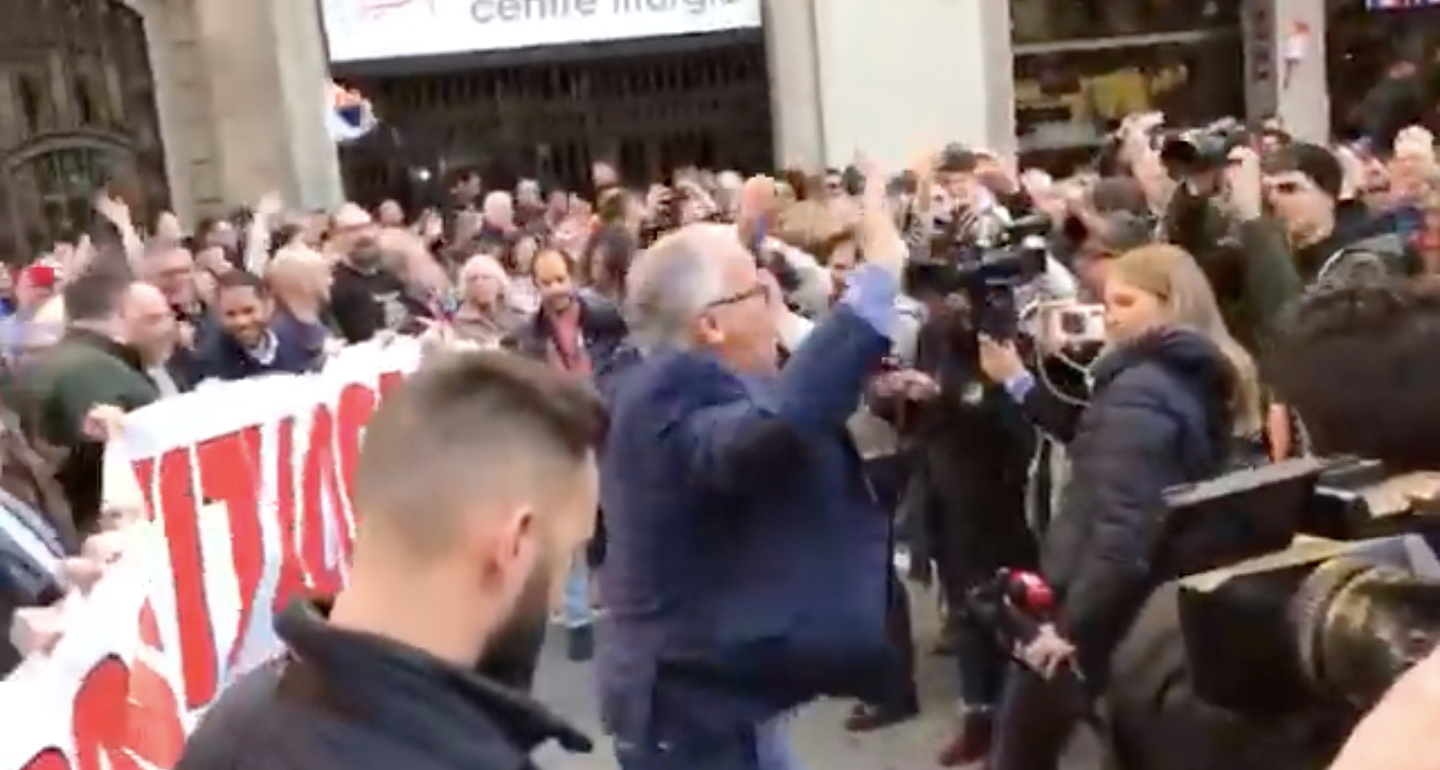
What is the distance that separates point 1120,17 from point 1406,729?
1791cm

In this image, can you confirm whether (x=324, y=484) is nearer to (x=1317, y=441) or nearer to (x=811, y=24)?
(x=1317, y=441)

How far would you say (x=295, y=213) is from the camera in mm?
14094

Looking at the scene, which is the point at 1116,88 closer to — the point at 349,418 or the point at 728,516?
the point at 349,418

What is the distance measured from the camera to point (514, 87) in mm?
16672

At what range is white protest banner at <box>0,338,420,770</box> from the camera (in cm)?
356

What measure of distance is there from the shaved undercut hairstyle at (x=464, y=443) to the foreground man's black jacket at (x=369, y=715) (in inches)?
5.4

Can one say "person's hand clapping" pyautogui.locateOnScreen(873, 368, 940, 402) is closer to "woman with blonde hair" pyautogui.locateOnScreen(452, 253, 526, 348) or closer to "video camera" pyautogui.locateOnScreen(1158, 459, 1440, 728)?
"woman with blonde hair" pyautogui.locateOnScreen(452, 253, 526, 348)

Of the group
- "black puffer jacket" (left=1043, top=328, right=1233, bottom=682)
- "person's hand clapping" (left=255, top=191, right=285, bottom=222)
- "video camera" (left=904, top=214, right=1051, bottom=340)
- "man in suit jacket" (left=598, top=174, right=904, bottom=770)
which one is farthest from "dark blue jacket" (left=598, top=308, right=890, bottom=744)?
"person's hand clapping" (left=255, top=191, right=285, bottom=222)

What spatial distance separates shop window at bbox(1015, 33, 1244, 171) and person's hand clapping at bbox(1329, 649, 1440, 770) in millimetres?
16650

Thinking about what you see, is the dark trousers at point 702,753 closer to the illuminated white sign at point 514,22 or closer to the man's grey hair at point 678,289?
the man's grey hair at point 678,289

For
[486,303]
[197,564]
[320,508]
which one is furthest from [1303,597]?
[486,303]

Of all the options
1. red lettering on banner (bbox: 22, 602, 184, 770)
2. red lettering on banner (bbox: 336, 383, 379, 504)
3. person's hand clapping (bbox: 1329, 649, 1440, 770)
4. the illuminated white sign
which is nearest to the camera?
person's hand clapping (bbox: 1329, 649, 1440, 770)

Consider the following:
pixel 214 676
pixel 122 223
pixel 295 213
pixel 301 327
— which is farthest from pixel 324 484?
pixel 295 213

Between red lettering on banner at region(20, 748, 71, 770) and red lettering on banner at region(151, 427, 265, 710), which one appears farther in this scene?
red lettering on banner at region(151, 427, 265, 710)
